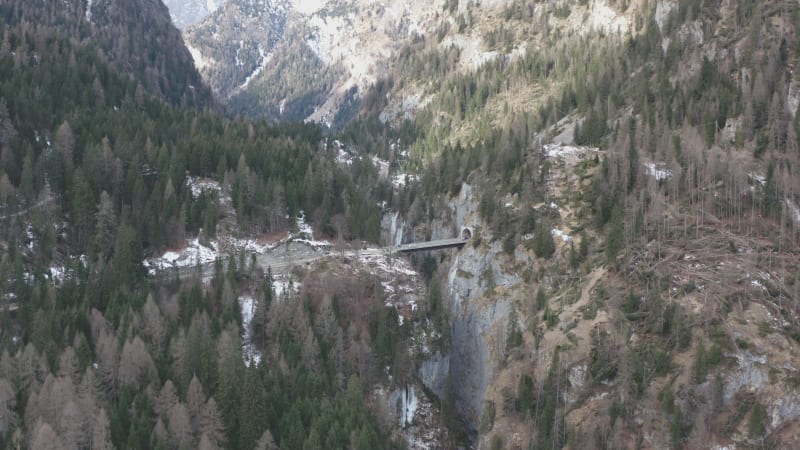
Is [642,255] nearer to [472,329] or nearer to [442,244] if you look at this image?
[472,329]

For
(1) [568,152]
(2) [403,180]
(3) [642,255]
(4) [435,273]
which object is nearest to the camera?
(3) [642,255]

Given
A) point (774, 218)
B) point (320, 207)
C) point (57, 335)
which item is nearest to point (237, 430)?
point (57, 335)

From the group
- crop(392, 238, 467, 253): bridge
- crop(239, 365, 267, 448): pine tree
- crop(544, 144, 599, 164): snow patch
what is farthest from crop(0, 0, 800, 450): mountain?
crop(392, 238, 467, 253): bridge

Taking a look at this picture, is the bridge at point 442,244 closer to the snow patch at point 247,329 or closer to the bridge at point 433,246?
the bridge at point 433,246

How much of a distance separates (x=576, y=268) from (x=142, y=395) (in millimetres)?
59393

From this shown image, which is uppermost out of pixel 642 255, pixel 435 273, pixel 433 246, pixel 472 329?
pixel 642 255

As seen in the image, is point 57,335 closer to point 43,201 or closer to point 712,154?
point 43,201

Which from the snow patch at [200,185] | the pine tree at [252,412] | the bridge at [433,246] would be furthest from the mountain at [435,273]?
the snow patch at [200,185]

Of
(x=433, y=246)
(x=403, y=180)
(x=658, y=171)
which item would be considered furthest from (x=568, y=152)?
(x=403, y=180)

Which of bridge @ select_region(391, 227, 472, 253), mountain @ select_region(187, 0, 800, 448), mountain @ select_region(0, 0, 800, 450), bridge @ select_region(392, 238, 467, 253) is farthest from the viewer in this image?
bridge @ select_region(392, 238, 467, 253)

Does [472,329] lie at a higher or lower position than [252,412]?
lower

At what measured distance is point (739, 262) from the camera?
3632 inches

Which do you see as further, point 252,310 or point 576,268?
point 252,310

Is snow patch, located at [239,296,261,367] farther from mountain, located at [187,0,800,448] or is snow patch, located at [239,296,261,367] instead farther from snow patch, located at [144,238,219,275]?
mountain, located at [187,0,800,448]
